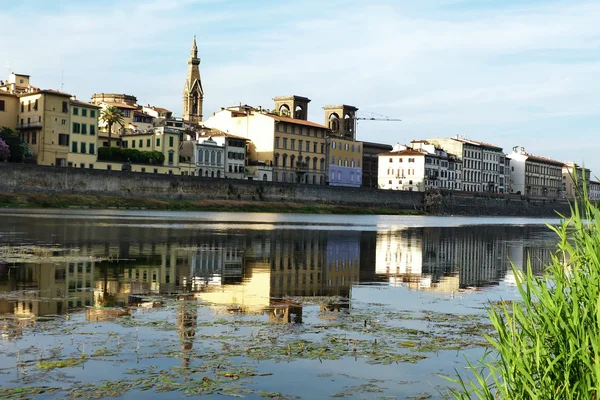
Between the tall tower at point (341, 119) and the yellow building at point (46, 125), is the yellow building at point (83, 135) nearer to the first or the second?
the yellow building at point (46, 125)

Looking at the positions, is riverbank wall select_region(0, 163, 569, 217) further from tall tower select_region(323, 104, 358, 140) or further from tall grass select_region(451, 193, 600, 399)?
tall grass select_region(451, 193, 600, 399)

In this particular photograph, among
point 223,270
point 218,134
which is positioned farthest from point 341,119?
point 223,270

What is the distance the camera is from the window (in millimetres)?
105500

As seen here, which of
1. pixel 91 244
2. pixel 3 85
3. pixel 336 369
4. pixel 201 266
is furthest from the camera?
pixel 3 85

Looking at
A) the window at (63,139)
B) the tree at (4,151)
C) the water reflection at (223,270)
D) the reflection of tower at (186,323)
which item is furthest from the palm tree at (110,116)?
the reflection of tower at (186,323)

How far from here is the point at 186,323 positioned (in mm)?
15055

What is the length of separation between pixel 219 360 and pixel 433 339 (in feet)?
15.1

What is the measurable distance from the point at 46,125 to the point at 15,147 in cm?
673

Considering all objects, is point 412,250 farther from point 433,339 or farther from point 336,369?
point 336,369

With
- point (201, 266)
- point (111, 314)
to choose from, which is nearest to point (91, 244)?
point (201, 266)

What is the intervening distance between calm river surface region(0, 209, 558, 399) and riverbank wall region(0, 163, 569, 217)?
41919mm

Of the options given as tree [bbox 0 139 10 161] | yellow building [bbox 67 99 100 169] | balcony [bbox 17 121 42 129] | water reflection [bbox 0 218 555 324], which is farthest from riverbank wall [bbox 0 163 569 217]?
water reflection [bbox 0 218 555 324]

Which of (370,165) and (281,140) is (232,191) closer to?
(281,140)

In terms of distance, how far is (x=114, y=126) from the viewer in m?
134
